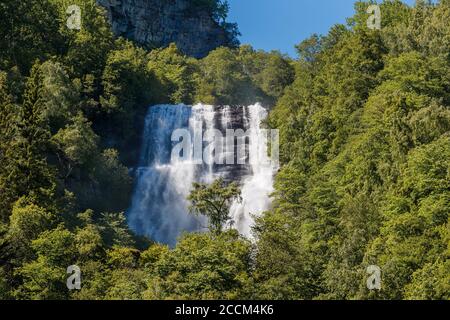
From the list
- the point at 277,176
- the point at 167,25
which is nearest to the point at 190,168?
the point at 277,176

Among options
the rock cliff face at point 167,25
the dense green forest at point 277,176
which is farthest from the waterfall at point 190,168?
the rock cliff face at point 167,25

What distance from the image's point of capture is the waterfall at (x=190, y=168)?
102 m

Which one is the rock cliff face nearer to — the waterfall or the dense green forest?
the dense green forest

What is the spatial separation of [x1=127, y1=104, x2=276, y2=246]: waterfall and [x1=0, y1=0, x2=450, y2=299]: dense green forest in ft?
5.59

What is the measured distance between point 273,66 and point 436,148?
5503 centimetres

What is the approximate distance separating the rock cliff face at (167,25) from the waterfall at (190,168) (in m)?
33.4

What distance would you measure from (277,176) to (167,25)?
6755 centimetres

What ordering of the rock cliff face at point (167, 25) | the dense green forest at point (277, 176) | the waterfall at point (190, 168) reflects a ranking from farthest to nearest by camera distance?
the rock cliff face at point (167, 25) < the waterfall at point (190, 168) < the dense green forest at point (277, 176)

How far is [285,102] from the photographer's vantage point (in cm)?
10806

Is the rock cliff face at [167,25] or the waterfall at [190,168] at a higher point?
the rock cliff face at [167,25]

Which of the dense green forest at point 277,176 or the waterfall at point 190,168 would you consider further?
the waterfall at point 190,168

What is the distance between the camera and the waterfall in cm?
10150

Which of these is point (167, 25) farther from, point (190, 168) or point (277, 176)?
point (277, 176)

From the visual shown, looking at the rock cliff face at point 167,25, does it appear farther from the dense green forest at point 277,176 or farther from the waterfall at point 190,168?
the waterfall at point 190,168
